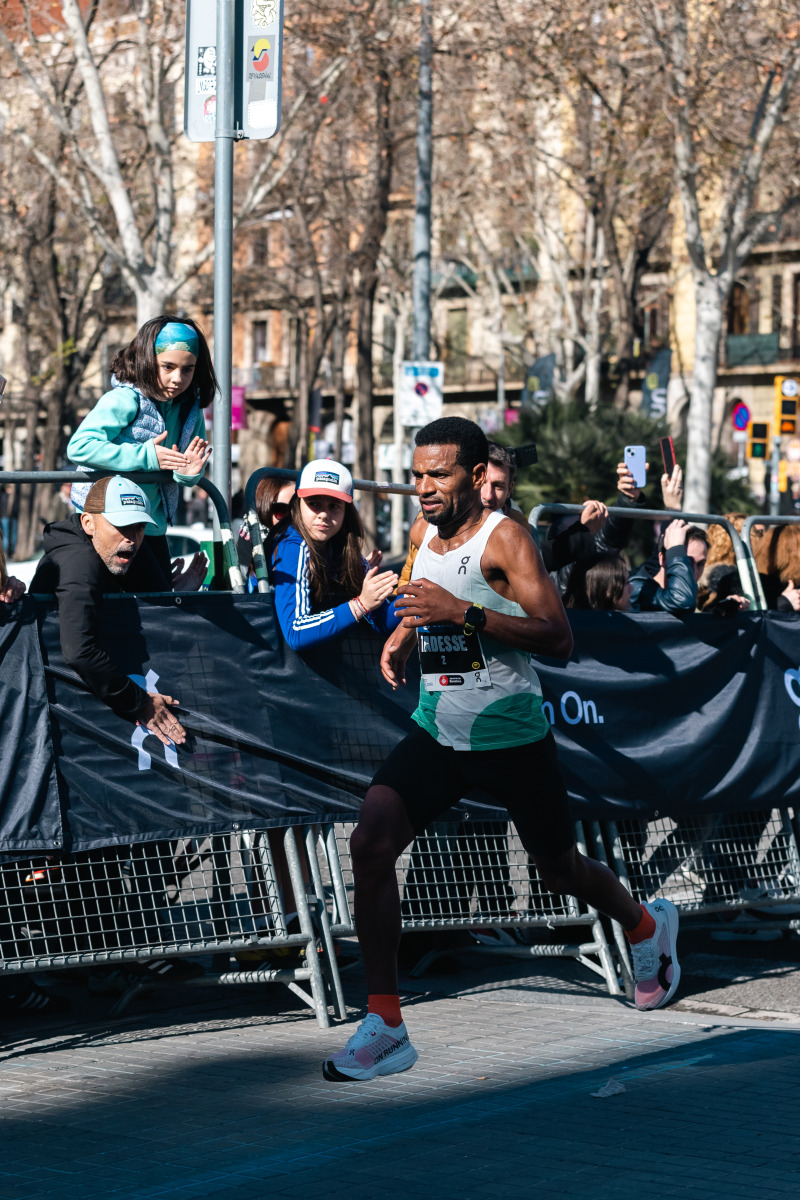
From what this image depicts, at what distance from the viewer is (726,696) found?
7.69 meters

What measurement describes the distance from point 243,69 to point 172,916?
4.79 m

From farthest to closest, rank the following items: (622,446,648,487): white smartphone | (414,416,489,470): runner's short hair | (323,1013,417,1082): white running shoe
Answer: (622,446,648,487): white smartphone < (414,416,489,470): runner's short hair < (323,1013,417,1082): white running shoe

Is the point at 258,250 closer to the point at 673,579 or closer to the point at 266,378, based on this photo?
→ the point at 266,378

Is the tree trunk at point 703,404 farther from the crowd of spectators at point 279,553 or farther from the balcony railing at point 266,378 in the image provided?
the balcony railing at point 266,378

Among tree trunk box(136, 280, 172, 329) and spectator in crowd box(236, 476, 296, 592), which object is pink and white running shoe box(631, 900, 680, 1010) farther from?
tree trunk box(136, 280, 172, 329)

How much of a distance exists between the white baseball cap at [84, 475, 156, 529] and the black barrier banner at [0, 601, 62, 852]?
1.39 ft

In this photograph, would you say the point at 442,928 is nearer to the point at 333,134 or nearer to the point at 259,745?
the point at 259,745

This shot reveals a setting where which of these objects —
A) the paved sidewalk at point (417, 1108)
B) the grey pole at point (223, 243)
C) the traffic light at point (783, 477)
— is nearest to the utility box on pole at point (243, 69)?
the grey pole at point (223, 243)

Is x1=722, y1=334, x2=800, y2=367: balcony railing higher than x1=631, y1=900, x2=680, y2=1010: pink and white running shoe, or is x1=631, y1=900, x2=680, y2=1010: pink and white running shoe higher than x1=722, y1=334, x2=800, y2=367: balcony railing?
x1=722, y1=334, x2=800, y2=367: balcony railing

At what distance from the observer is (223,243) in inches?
335

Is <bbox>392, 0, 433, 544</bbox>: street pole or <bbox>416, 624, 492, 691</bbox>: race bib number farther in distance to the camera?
<bbox>392, 0, 433, 544</bbox>: street pole

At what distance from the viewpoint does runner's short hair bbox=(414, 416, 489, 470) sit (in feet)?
16.8

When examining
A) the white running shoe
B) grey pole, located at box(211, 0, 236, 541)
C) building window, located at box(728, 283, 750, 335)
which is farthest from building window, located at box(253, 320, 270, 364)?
the white running shoe

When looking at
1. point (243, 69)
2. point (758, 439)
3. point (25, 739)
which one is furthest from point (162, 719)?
point (758, 439)
